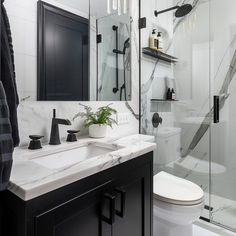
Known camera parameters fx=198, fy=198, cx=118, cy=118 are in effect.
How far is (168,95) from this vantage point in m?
2.04

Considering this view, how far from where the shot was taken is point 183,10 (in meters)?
1.95

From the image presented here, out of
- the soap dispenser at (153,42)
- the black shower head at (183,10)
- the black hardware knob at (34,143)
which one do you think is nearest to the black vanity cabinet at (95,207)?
the black hardware knob at (34,143)

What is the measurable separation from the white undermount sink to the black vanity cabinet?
0.19m

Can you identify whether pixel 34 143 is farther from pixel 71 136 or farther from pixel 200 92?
pixel 200 92

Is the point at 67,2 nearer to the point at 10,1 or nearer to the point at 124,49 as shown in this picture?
the point at 10,1

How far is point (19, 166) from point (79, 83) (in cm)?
73

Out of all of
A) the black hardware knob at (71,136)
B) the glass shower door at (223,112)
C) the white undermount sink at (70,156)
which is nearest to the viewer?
the white undermount sink at (70,156)

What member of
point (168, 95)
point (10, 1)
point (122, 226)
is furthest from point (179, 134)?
point (10, 1)

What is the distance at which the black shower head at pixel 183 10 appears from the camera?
1.93 metres

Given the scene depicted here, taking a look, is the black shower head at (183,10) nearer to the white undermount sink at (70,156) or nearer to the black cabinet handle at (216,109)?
the black cabinet handle at (216,109)

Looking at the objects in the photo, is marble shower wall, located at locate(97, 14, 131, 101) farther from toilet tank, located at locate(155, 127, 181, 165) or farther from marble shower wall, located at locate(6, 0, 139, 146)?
toilet tank, located at locate(155, 127, 181, 165)

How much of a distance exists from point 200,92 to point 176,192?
3.26 feet

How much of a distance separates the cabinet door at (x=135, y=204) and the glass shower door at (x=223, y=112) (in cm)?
105

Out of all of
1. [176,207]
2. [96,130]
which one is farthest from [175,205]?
[96,130]
